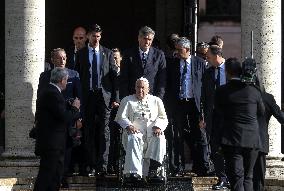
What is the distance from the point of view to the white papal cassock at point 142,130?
1588cm

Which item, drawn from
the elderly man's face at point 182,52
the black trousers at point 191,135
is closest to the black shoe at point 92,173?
the black trousers at point 191,135

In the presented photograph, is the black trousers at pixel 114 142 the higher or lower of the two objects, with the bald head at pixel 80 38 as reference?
lower

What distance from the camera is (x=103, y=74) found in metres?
16.7

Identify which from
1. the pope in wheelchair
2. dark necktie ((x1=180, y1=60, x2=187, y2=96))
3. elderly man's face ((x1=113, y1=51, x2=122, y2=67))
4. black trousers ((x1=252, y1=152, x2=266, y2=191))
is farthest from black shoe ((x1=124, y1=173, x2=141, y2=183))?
elderly man's face ((x1=113, y1=51, x2=122, y2=67))

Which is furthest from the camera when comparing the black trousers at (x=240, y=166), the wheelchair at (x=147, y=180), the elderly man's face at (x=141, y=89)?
the elderly man's face at (x=141, y=89)

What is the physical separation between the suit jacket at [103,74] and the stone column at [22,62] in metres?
0.84

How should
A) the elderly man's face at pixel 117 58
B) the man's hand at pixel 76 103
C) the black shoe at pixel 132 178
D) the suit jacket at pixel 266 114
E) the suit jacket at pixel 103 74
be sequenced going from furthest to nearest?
1. the elderly man's face at pixel 117 58
2. the suit jacket at pixel 103 74
3. the black shoe at pixel 132 178
4. the man's hand at pixel 76 103
5. the suit jacket at pixel 266 114

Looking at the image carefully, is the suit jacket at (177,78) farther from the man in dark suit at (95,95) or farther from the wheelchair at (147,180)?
the wheelchair at (147,180)

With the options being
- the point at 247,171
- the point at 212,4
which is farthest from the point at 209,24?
the point at 247,171

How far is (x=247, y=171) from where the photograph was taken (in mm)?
14148

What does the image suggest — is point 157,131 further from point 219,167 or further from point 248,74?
point 248,74

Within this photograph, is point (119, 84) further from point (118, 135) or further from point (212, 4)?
point (212, 4)

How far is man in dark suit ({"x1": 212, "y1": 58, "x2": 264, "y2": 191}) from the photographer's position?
14.1 meters

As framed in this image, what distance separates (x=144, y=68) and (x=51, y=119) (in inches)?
89.2
